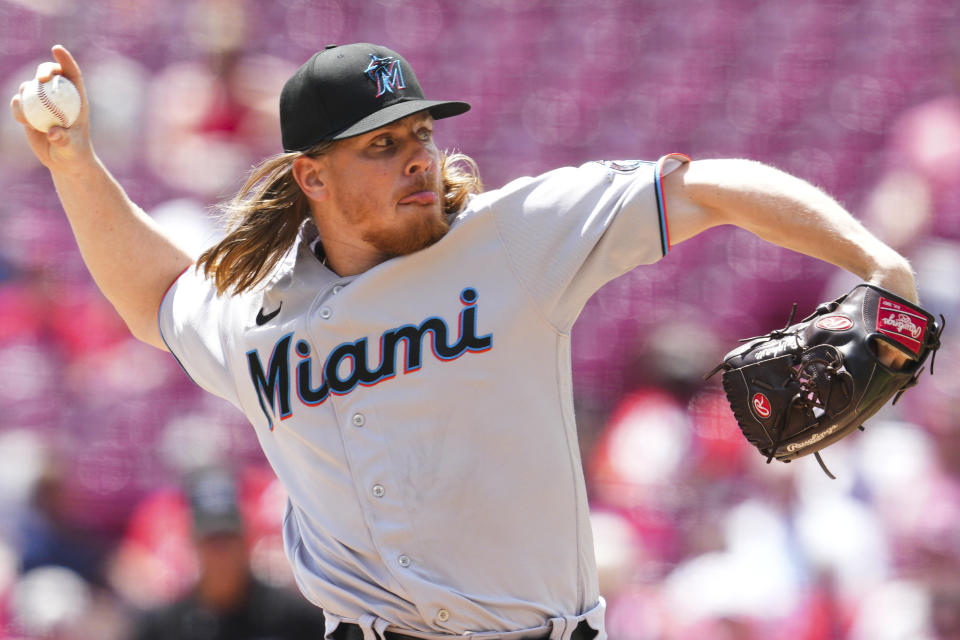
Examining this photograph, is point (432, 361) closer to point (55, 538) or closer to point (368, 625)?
point (368, 625)

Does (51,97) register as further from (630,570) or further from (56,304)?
(56,304)

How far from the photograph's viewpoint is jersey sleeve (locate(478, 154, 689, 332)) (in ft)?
5.70

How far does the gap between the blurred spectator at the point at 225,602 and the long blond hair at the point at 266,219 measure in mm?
1698

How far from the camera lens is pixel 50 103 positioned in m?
2.03

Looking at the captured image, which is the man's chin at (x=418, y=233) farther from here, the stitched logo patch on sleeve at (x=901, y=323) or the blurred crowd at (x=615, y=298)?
the blurred crowd at (x=615, y=298)

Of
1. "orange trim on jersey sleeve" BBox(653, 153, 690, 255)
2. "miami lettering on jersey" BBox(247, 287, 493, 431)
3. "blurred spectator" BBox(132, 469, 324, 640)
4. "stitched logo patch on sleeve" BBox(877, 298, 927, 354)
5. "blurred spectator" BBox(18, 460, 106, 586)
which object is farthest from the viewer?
"blurred spectator" BBox(18, 460, 106, 586)

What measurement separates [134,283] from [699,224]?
108cm

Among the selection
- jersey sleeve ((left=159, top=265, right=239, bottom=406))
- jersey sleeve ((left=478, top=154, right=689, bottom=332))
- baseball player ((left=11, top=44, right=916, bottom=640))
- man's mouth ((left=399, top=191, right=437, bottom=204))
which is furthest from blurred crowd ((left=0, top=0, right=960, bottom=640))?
man's mouth ((left=399, top=191, right=437, bottom=204))

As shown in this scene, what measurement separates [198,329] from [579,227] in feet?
2.48

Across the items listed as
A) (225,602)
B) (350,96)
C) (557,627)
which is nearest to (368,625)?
(557,627)

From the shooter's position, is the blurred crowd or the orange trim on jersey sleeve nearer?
the orange trim on jersey sleeve

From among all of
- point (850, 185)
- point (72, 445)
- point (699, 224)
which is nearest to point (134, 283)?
point (699, 224)

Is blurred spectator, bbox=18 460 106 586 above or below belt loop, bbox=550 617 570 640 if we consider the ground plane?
below

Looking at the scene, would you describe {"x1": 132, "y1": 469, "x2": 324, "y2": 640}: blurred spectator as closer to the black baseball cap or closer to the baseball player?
the baseball player
